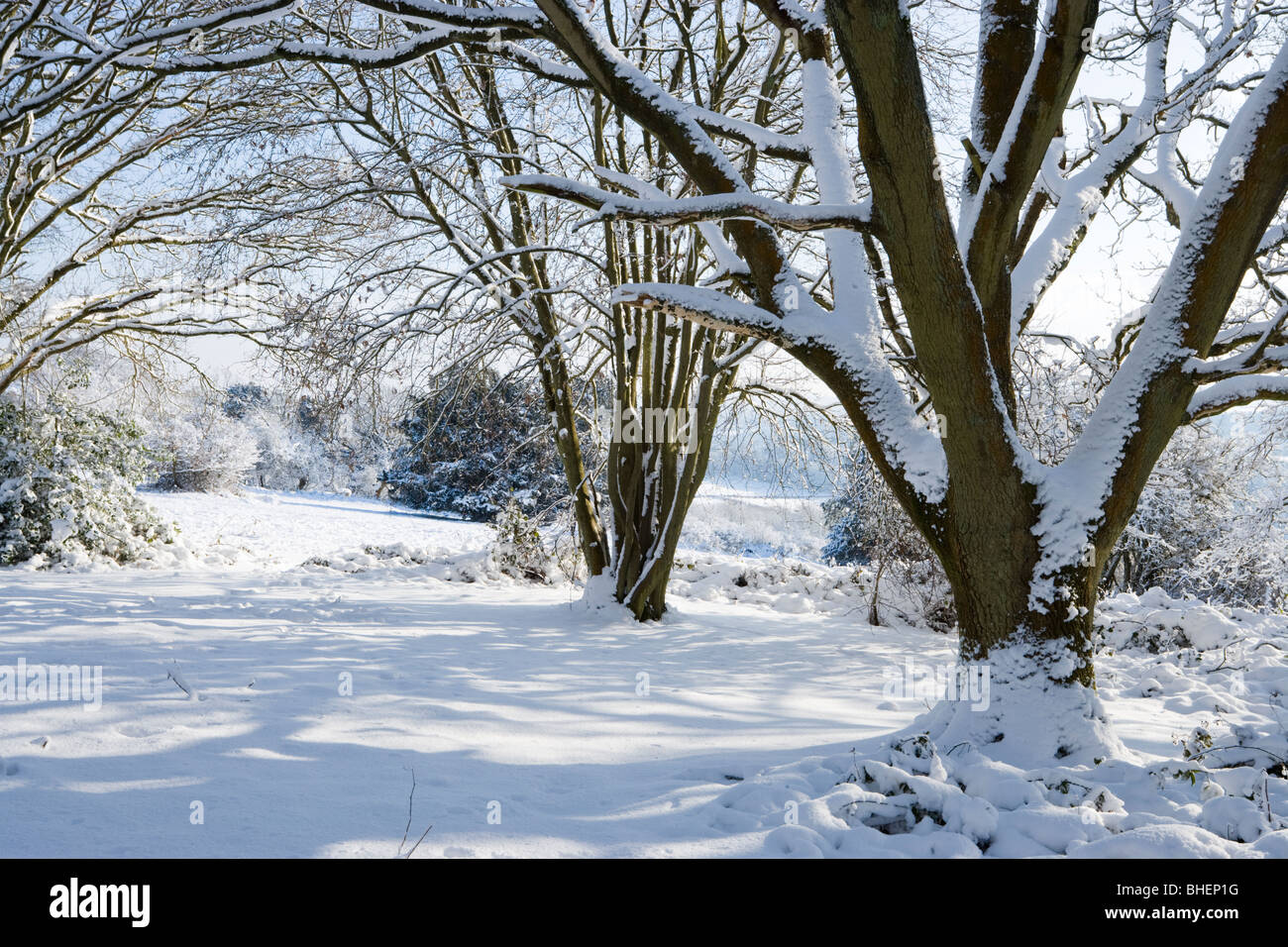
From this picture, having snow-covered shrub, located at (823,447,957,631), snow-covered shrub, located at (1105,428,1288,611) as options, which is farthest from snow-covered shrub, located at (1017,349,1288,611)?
snow-covered shrub, located at (823,447,957,631)

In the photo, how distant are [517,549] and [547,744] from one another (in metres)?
7.95

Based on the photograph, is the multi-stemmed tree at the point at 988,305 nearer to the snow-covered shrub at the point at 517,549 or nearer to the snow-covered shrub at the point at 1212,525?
the snow-covered shrub at the point at 1212,525

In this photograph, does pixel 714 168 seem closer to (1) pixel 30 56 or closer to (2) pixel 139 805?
(2) pixel 139 805

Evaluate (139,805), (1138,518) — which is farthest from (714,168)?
(1138,518)

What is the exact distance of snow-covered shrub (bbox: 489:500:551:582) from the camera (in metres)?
10.8

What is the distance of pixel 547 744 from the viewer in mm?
3076

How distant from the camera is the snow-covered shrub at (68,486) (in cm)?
935

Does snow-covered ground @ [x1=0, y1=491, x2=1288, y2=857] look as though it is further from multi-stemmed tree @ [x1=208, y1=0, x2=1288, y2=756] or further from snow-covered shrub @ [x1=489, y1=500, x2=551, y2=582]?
snow-covered shrub @ [x1=489, y1=500, x2=551, y2=582]

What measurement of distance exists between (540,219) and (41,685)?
6.48 meters

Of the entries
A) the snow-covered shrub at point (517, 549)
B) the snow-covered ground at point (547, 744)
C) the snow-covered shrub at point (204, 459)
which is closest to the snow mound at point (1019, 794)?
the snow-covered ground at point (547, 744)

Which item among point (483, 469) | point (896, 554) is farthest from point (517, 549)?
point (483, 469)

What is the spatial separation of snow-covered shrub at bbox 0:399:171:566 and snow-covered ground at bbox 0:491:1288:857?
329cm

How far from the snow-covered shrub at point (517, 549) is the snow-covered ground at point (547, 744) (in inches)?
148

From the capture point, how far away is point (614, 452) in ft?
24.9
